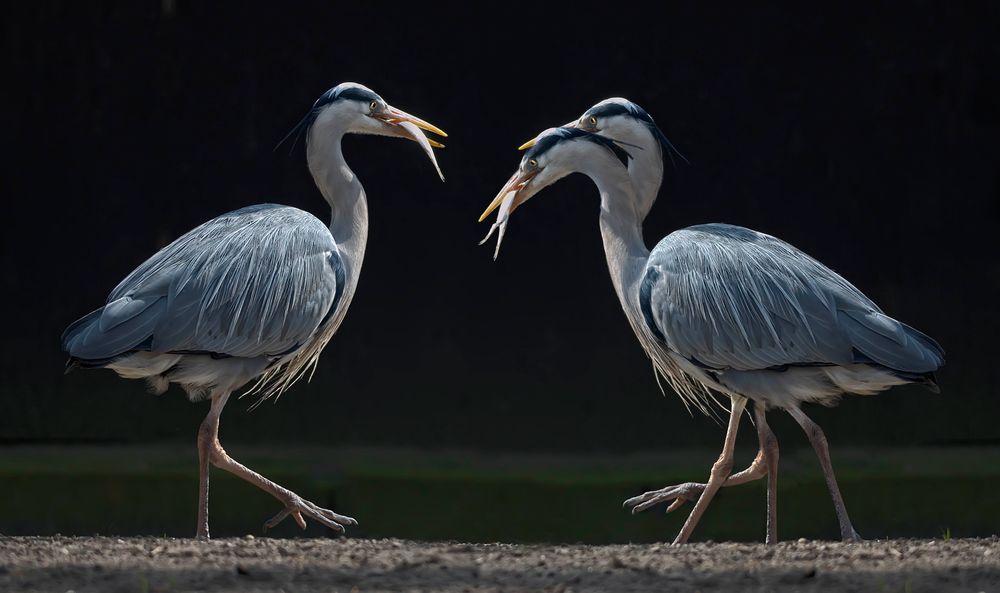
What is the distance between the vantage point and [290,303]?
6141 millimetres

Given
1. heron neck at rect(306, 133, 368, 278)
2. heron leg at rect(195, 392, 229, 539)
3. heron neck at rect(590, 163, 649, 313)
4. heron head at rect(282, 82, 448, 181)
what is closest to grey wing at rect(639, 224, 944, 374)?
heron neck at rect(590, 163, 649, 313)

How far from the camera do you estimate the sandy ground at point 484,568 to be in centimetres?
407

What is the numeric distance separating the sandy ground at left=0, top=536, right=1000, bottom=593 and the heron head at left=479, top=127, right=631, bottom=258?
2.08 metres

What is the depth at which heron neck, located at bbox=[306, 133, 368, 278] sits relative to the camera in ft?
21.7

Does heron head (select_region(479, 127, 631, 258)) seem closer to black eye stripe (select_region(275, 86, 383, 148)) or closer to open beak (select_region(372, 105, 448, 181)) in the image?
open beak (select_region(372, 105, 448, 181))

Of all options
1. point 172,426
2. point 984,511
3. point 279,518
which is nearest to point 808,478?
point 984,511

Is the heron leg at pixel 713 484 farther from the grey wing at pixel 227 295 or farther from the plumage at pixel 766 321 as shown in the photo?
the grey wing at pixel 227 295

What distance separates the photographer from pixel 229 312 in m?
6.05

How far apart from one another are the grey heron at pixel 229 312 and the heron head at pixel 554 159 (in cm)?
78

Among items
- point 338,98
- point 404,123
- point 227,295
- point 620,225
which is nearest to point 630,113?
point 620,225

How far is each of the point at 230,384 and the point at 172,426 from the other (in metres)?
1.52

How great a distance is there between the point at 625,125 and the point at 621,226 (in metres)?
0.46

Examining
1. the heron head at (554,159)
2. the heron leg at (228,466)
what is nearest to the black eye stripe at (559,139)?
the heron head at (554,159)

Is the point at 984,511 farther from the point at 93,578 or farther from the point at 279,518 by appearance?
the point at 93,578
